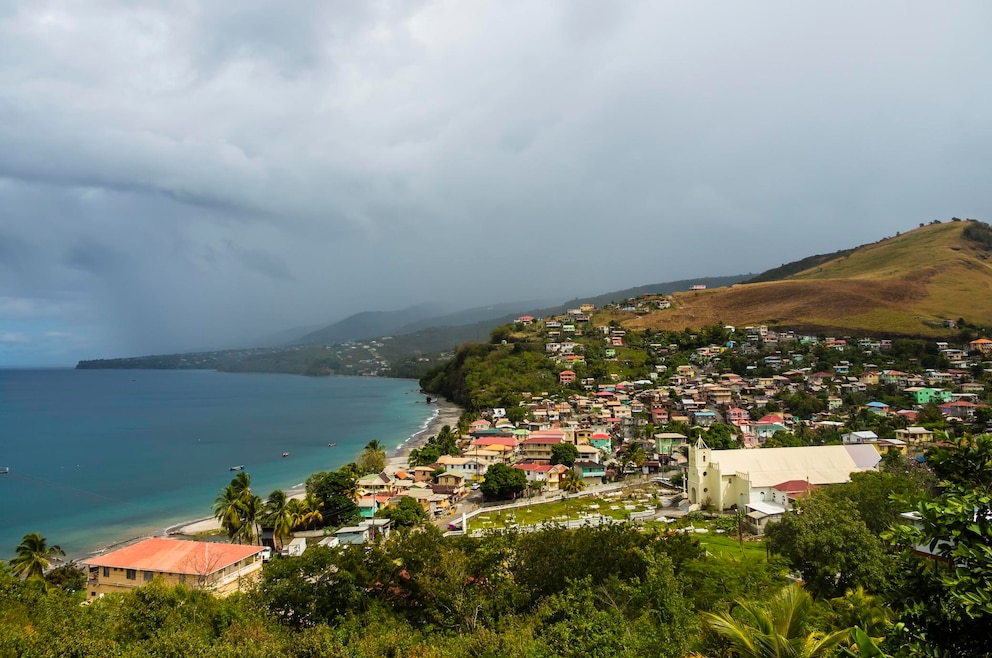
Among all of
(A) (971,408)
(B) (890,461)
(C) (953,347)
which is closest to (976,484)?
(B) (890,461)

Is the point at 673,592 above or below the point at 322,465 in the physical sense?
above

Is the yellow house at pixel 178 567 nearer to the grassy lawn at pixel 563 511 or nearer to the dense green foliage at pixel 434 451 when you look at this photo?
the grassy lawn at pixel 563 511

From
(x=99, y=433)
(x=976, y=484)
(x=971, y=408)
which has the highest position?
(x=976, y=484)

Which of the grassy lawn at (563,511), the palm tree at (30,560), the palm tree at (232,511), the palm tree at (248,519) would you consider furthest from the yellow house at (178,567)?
the grassy lawn at (563,511)

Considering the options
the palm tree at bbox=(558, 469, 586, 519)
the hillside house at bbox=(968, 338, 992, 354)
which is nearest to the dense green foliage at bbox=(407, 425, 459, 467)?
the palm tree at bbox=(558, 469, 586, 519)

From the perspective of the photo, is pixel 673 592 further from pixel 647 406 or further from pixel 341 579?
pixel 647 406

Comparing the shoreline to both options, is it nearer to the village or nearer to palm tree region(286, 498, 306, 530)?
the village
